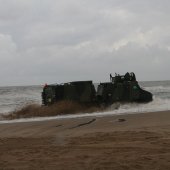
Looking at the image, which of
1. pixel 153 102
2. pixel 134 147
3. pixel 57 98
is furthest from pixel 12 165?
pixel 153 102

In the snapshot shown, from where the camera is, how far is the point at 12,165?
→ 726 centimetres

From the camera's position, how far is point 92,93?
23.8 meters

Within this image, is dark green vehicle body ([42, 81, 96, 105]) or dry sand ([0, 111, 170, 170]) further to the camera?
dark green vehicle body ([42, 81, 96, 105])

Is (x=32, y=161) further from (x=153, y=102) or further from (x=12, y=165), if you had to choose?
(x=153, y=102)

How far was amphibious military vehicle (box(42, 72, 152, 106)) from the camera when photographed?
23.6 m

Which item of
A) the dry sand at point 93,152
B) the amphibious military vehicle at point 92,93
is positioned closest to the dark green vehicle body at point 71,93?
the amphibious military vehicle at point 92,93

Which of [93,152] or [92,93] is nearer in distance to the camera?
[93,152]

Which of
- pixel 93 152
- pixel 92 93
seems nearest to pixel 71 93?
pixel 92 93

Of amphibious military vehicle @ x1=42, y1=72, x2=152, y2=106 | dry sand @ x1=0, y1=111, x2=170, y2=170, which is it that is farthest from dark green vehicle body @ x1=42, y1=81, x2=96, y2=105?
dry sand @ x1=0, y1=111, x2=170, y2=170

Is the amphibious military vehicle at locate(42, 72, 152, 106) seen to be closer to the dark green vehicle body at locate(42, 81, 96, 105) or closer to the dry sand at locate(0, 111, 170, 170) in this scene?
the dark green vehicle body at locate(42, 81, 96, 105)

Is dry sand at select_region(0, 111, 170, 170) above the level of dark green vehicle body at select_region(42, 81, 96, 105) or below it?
below

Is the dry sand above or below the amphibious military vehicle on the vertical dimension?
below

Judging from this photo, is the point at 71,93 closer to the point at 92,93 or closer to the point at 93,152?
the point at 92,93

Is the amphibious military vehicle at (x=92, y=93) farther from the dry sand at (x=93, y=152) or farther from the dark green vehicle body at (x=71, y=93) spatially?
the dry sand at (x=93, y=152)
